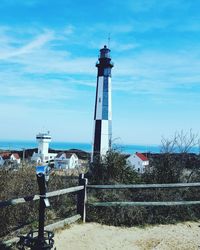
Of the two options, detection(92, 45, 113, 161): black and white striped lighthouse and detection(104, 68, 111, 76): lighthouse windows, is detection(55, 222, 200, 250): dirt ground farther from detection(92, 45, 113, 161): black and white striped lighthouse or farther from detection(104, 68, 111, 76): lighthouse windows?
detection(104, 68, 111, 76): lighthouse windows

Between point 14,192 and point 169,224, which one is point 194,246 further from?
point 14,192

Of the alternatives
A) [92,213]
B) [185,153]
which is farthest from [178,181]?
[92,213]

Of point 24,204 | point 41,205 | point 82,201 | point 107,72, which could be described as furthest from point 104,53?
point 41,205

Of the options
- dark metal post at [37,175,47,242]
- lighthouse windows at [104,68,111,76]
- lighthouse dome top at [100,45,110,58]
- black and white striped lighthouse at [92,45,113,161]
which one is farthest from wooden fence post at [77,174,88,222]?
lighthouse dome top at [100,45,110,58]

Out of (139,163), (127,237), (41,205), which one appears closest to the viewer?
(41,205)

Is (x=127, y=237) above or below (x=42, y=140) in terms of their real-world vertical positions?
below

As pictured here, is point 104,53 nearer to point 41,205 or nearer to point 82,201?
point 82,201

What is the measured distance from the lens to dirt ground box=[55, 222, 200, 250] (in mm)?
7266

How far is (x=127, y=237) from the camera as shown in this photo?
7934 millimetres

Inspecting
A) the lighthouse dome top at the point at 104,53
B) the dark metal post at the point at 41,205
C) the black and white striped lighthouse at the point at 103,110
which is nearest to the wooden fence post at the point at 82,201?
the dark metal post at the point at 41,205

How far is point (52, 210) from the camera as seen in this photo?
9070 mm

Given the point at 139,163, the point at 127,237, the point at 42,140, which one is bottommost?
the point at 127,237

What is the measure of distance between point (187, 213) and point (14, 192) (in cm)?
471

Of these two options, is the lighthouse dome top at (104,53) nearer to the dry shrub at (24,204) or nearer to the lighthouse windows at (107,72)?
the lighthouse windows at (107,72)
